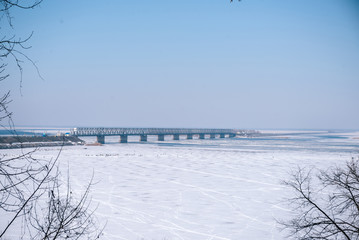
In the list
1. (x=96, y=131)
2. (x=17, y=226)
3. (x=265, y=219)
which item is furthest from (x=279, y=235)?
(x=96, y=131)

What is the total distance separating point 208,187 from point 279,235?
6413 mm

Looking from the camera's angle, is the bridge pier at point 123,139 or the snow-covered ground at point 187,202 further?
the bridge pier at point 123,139

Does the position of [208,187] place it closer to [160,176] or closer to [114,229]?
[160,176]

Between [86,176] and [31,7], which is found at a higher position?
[31,7]

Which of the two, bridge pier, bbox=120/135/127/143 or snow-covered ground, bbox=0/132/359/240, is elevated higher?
bridge pier, bbox=120/135/127/143

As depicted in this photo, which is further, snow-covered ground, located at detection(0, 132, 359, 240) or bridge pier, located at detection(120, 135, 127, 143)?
bridge pier, located at detection(120, 135, 127, 143)

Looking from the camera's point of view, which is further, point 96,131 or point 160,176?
point 96,131

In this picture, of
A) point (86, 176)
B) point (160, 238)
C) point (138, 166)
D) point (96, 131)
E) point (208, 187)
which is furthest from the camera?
point (96, 131)

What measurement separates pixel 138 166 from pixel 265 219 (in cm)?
1306

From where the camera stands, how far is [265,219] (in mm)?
10992

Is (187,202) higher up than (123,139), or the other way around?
(123,139)

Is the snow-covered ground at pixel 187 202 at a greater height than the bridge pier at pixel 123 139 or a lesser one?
lesser

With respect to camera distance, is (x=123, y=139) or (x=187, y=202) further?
(x=123, y=139)

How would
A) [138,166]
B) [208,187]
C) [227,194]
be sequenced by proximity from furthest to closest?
[138,166] → [208,187] → [227,194]
